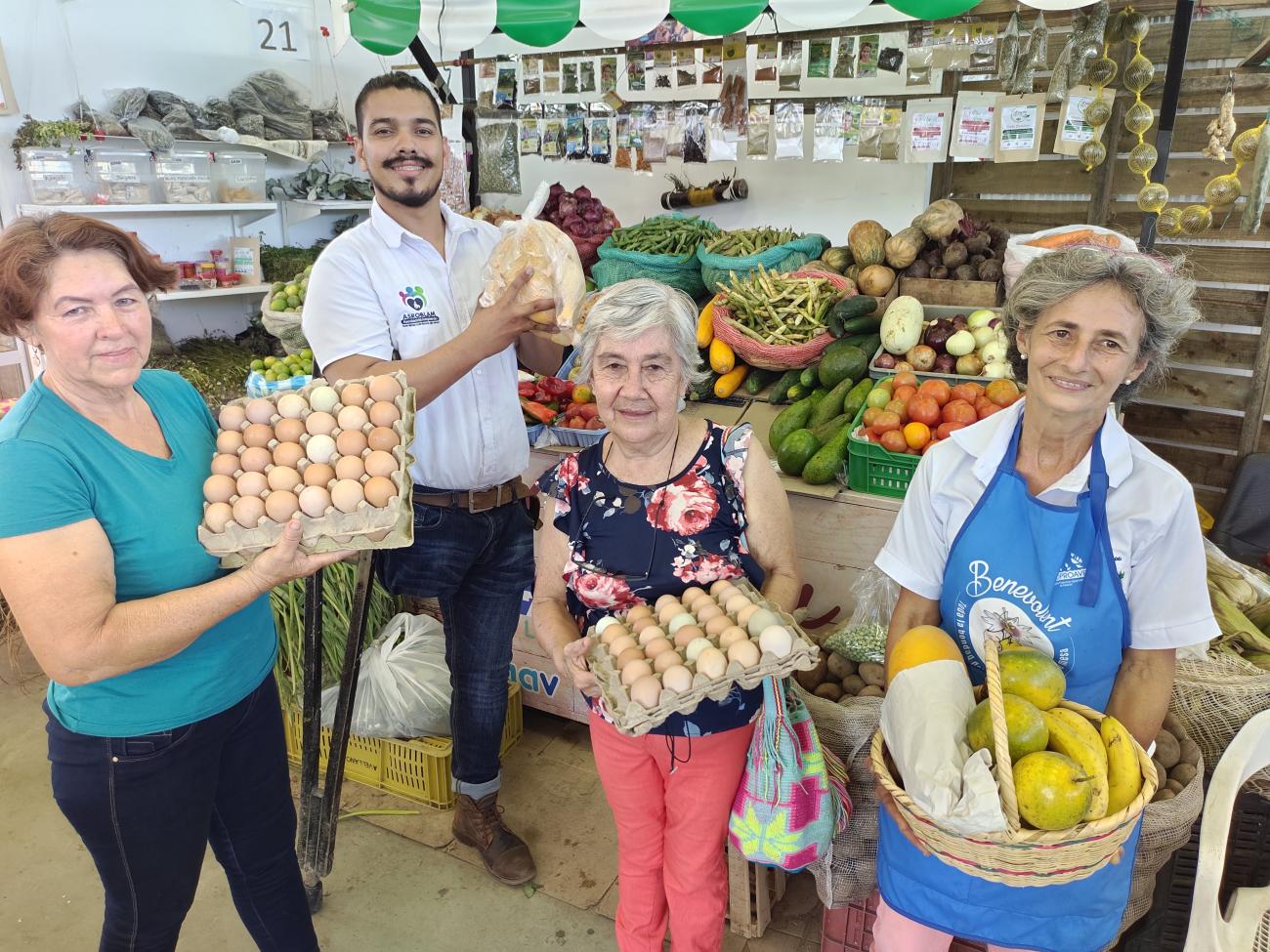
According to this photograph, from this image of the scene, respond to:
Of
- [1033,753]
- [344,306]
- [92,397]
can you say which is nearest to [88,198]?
[344,306]

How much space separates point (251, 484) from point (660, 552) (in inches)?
34.4

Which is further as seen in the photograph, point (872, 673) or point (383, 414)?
point (872, 673)

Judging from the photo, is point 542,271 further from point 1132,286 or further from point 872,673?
point 872,673

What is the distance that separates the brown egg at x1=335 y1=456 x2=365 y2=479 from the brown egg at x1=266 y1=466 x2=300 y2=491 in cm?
8

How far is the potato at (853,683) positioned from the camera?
7.73 ft

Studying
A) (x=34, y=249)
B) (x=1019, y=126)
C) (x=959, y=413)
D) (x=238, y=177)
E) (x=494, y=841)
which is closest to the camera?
(x=34, y=249)

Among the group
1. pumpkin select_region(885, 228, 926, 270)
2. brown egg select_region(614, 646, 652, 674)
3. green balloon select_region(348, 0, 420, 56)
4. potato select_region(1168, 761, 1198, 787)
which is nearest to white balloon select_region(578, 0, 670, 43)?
green balloon select_region(348, 0, 420, 56)

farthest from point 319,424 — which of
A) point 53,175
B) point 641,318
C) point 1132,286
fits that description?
point 53,175

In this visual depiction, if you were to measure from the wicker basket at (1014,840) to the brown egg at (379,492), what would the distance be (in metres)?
1.07

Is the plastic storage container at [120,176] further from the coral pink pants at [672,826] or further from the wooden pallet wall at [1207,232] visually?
the wooden pallet wall at [1207,232]

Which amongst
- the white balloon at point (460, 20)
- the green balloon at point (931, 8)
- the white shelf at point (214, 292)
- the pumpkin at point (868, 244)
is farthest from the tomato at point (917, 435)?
the white shelf at point (214, 292)

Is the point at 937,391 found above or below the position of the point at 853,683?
above

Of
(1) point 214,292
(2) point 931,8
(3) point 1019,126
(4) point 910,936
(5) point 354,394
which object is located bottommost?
(4) point 910,936

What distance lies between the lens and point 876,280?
3709 mm
